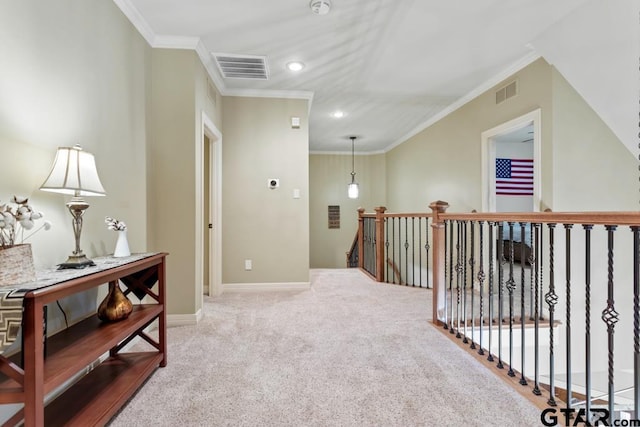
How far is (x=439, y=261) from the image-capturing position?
107 inches

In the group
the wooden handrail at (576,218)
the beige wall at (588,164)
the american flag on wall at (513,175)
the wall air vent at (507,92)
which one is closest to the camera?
the wooden handrail at (576,218)

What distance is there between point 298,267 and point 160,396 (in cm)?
245

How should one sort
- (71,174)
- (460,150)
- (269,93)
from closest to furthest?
1. (71,174)
2. (269,93)
3. (460,150)

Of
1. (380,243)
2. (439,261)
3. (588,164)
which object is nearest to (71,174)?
(439,261)

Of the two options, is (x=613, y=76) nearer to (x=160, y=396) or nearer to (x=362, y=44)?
(x=362, y=44)

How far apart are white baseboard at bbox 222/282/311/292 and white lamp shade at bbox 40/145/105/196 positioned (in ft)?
8.39

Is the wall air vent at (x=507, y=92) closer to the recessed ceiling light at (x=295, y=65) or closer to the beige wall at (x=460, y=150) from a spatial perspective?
the beige wall at (x=460, y=150)

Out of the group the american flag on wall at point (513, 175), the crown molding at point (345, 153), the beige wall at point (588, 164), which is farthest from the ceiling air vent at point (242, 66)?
the american flag on wall at point (513, 175)

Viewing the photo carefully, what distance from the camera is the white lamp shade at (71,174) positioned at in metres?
1.41

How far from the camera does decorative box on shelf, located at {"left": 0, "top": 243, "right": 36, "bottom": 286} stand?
3.49ft

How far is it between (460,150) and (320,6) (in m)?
3.12

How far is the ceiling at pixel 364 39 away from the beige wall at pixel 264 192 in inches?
12.3

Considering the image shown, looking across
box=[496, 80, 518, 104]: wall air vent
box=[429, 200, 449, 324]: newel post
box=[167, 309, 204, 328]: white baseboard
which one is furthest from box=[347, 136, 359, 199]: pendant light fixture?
box=[167, 309, 204, 328]: white baseboard

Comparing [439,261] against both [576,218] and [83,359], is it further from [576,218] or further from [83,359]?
[83,359]
